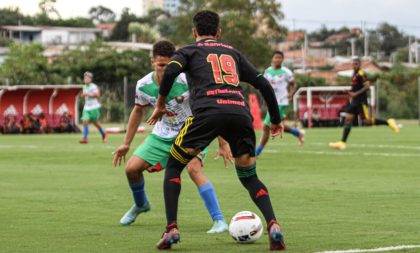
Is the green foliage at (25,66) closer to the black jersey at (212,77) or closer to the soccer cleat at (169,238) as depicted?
the black jersey at (212,77)

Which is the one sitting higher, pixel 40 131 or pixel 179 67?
pixel 179 67

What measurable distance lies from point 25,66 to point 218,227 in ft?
173

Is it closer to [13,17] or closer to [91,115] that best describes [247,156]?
[91,115]

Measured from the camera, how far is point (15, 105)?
131ft

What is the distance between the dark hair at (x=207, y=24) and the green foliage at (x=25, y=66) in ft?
129

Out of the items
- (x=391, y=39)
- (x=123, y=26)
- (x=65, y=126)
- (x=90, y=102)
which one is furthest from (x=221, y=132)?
(x=123, y=26)

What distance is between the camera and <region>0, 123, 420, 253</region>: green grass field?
8.87m

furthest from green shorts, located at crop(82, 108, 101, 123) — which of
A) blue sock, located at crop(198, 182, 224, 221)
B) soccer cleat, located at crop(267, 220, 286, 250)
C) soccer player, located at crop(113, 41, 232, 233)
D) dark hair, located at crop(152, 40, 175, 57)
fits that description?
soccer cleat, located at crop(267, 220, 286, 250)

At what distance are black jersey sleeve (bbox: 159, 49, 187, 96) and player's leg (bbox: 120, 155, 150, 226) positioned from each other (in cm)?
175

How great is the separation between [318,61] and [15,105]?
83077mm

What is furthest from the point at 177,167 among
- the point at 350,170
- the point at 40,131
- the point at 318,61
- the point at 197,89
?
the point at 318,61

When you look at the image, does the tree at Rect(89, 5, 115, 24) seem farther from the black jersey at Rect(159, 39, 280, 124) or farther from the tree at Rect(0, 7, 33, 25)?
the black jersey at Rect(159, 39, 280, 124)

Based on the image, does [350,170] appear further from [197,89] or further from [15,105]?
[15,105]

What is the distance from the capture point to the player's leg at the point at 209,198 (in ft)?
Result: 31.4
